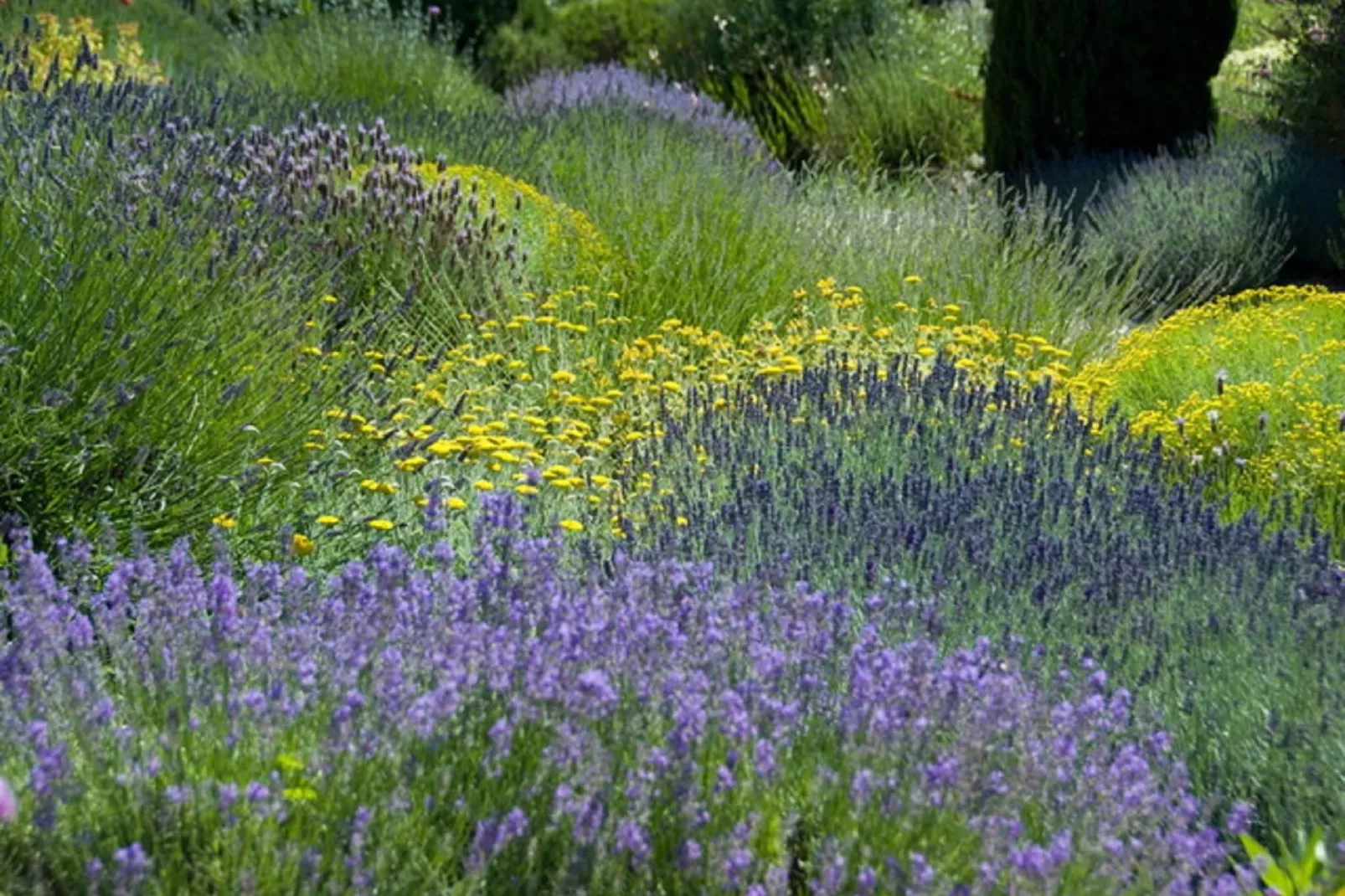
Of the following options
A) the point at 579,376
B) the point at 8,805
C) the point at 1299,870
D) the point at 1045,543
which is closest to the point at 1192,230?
the point at 579,376

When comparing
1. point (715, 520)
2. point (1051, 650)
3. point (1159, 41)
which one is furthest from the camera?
point (1159, 41)

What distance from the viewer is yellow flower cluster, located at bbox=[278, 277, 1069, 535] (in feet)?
13.4

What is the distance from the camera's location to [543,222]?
638 centimetres

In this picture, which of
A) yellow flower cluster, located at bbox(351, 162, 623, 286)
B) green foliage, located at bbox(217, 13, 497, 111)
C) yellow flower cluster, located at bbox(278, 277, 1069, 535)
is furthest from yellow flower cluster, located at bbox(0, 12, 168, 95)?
yellow flower cluster, located at bbox(278, 277, 1069, 535)

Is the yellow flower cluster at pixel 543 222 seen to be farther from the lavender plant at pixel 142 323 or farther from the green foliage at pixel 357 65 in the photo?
the green foliage at pixel 357 65

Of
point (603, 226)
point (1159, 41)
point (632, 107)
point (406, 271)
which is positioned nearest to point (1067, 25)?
point (1159, 41)

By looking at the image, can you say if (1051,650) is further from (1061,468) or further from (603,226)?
(603,226)

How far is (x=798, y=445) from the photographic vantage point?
13.7 ft

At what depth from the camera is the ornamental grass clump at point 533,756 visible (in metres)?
2.05

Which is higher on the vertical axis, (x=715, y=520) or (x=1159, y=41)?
(x=1159, y=41)

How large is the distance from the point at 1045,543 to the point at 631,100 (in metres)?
7.25

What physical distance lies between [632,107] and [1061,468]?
6200mm

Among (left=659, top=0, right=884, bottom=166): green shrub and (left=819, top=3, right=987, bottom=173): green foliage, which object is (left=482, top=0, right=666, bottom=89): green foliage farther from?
(left=819, top=3, right=987, bottom=173): green foliage

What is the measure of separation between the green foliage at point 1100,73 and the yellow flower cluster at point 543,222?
3.80 meters
